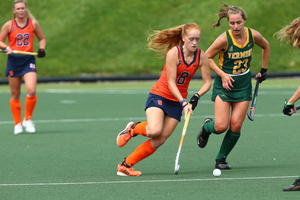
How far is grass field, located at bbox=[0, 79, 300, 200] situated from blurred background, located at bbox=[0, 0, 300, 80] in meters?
13.8

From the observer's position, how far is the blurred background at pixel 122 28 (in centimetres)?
3000

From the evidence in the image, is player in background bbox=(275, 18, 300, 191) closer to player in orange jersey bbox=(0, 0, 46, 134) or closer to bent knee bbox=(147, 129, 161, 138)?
bent knee bbox=(147, 129, 161, 138)

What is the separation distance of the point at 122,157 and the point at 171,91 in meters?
1.83

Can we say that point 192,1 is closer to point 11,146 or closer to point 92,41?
point 92,41

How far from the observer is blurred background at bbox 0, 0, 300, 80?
30.0 metres

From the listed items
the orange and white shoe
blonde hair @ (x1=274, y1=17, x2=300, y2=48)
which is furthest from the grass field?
blonde hair @ (x1=274, y1=17, x2=300, y2=48)

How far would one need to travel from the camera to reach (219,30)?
101ft

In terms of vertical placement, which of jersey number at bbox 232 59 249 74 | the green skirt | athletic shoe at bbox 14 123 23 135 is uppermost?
jersey number at bbox 232 59 249 74

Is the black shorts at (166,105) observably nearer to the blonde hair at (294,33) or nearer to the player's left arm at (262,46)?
the player's left arm at (262,46)

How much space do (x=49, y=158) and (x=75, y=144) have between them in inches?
54.7

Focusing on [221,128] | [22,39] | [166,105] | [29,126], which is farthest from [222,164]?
[22,39]

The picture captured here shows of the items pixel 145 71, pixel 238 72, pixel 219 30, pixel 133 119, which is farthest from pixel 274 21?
pixel 238 72

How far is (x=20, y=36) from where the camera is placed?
1203 cm

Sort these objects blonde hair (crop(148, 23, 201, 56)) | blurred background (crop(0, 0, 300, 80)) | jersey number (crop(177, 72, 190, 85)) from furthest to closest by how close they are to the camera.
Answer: blurred background (crop(0, 0, 300, 80)) → blonde hair (crop(148, 23, 201, 56)) → jersey number (crop(177, 72, 190, 85))
